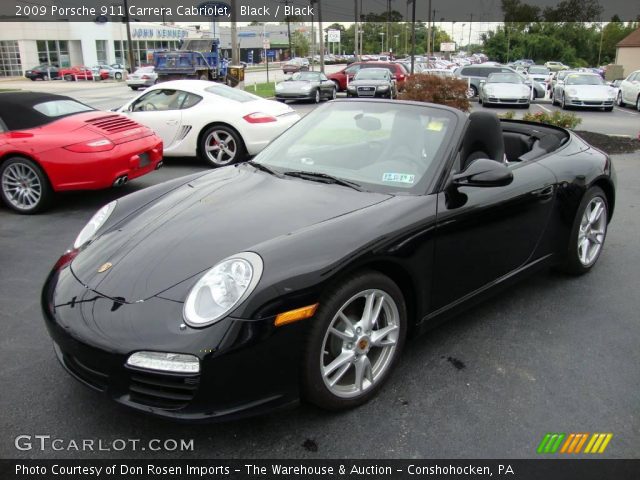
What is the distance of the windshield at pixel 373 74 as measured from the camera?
22.8 meters

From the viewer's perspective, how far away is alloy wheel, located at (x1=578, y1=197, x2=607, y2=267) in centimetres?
421

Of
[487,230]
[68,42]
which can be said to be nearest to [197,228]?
[487,230]

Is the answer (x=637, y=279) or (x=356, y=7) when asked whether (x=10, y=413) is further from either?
(x=356, y=7)

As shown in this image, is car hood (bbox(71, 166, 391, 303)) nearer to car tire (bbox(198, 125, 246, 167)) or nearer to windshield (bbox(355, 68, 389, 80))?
car tire (bbox(198, 125, 246, 167))

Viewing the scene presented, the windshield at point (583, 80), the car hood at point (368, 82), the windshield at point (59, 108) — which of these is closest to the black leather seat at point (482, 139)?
the windshield at point (59, 108)

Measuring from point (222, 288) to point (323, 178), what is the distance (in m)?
1.14

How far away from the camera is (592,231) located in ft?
14.3

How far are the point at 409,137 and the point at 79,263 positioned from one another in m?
1.98

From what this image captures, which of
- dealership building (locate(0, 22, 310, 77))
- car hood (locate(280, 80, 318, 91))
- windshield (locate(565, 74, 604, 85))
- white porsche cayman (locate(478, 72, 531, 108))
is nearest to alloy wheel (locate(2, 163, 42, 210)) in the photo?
white porsche cayman (locate(478, 72, 531, 108))

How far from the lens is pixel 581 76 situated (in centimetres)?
2133

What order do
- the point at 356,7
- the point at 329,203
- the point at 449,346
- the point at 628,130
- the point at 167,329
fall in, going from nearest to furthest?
the point at 167,329, the point at 329,203, the point at 449,346, the point at 628,130, the point at 356,7

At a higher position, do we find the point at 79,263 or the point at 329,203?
the point at 329,203

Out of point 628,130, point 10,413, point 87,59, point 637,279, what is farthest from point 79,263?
point 87,59

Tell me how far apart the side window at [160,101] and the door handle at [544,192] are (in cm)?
658
